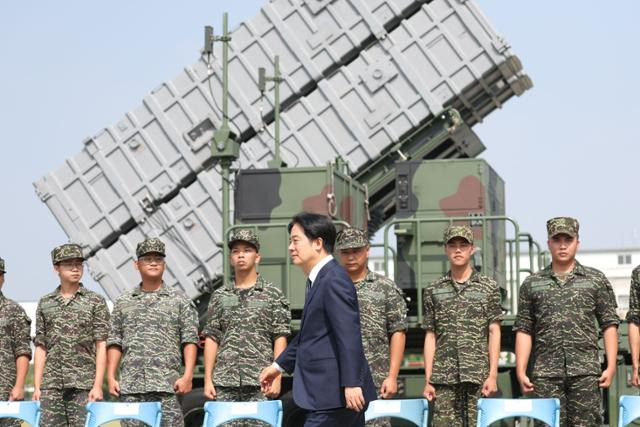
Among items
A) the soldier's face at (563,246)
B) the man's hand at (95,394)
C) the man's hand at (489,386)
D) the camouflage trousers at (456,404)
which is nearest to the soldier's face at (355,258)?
the camouflage trousers at (456,404)

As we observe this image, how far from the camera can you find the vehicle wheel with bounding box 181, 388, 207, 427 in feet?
36.3

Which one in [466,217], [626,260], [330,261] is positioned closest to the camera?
[330,261]

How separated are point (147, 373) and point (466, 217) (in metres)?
4.20

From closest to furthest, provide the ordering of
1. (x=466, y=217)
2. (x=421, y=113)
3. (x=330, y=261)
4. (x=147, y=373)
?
1. (x=330, y=261)
2. (x=147, y=373)
3. (x=466, y=217)
4. (x=421, y=113)

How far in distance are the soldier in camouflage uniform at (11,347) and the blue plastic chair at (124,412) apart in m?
1.51

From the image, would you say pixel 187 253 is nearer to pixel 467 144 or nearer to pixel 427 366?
pixel 467 144

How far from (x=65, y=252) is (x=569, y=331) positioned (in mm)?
3243

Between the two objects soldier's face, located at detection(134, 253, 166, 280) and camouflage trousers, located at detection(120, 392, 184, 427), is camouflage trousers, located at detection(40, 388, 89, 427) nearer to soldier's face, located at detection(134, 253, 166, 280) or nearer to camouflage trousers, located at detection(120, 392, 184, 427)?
camouflage trousers, located at detection(120, 392, 184, 427)

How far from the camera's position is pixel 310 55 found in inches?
569

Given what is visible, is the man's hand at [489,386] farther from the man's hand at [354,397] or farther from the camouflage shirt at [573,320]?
the man's hand at [354,397]

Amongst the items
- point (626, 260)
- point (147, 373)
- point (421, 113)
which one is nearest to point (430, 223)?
point (421, 113)

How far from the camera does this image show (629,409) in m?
7.48

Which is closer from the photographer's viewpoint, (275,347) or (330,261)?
(330,261)

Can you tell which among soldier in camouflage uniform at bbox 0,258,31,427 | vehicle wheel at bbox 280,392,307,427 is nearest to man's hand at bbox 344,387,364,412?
soldier in camouflage uniform at bbox 0,258,31,427
